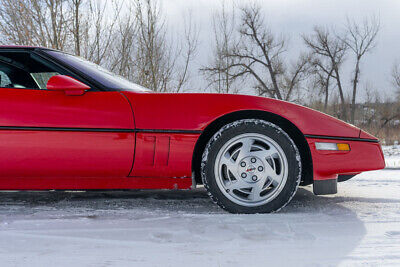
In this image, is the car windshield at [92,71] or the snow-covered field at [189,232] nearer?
the snow-covered field at [189,232]

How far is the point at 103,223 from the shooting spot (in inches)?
87.5

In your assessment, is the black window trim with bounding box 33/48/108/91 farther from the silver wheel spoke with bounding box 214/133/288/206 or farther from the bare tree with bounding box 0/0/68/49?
the bare tree with bounding box 0/0/68/49

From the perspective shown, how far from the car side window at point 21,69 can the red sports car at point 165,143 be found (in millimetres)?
140

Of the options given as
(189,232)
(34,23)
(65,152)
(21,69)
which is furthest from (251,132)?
(34,23)

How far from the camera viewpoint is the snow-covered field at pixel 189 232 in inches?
65.2

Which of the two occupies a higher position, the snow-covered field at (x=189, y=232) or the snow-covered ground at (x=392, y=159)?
the snow-covered ground at (x=392, y=159)

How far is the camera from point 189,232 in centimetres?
204

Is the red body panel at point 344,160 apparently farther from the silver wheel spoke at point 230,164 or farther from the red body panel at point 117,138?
the silver wheel spoke at point 230,164

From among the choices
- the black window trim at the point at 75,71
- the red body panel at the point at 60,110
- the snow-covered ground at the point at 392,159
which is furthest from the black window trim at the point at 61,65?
the snow-covered ground at the point at 392,159

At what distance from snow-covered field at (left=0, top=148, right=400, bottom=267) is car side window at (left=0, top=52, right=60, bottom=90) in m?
0.95

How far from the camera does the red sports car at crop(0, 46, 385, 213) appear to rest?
94.0 inches

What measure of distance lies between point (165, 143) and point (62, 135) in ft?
2.24

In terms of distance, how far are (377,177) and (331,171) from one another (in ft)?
7.24

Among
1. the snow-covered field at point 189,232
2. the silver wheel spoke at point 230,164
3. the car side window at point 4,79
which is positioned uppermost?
the car side window at point 4,79
